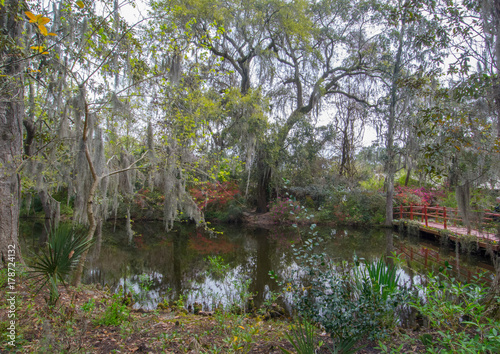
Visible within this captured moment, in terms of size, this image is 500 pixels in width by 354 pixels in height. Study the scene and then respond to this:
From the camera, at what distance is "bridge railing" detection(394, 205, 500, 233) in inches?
206

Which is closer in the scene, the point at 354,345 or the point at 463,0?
the point at 354,345

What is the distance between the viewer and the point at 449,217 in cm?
1016


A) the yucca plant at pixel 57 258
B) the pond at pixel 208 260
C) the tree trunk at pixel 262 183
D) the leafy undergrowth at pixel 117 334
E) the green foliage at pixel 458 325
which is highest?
the tree trunk at pixel 262 183

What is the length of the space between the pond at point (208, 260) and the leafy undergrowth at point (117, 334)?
114 centimetres

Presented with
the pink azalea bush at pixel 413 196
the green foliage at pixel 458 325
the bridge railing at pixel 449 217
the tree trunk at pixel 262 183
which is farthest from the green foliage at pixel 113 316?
the pink azalea bush at pixel 413 196

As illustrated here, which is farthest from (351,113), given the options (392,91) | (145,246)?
(145,246)

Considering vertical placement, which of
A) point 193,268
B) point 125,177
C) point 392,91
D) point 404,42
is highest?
point 404,42

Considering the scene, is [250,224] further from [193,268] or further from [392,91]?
[392,91]

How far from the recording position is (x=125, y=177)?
247 inches

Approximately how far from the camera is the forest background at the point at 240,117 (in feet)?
13.1

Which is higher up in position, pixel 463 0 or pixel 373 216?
pixel 463 0

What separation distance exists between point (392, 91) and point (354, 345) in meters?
14.2

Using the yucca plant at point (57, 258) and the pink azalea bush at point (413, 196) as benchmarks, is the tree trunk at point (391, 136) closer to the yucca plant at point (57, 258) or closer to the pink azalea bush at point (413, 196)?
the pink azalea bush at point (413, 196)

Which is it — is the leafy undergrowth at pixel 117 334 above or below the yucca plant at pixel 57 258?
below
